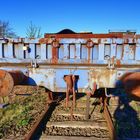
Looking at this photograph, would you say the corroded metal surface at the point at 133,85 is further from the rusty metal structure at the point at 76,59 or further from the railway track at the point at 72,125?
the railway track at the point at 72,125

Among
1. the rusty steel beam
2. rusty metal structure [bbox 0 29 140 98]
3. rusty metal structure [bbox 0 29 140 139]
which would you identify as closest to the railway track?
rusty metal structure [bbox 0 29 140 139]

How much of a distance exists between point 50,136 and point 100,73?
5.83 feet

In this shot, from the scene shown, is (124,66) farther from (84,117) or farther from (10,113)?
(10,113)

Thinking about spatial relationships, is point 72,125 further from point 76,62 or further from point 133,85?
point 133,85

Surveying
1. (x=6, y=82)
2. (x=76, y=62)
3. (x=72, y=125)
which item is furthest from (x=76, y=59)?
(x=6, y=82)

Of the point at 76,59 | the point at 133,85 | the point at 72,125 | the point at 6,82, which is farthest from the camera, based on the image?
the point at 76,59

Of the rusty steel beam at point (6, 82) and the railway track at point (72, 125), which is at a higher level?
the rusty steel beam at point (6, 82)

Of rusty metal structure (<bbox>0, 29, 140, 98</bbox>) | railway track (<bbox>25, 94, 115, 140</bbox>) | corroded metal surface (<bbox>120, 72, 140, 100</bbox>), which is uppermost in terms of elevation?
rusty metal structure (<bbox>0, 29, 140, 98</bbox>)

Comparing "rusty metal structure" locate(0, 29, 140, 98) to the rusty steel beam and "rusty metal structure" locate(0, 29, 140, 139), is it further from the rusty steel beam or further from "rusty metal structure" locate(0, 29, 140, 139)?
the rusty steel beam

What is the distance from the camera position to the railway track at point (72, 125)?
4.48 meters

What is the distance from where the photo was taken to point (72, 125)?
502 centimetres

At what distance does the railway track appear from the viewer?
176 inches

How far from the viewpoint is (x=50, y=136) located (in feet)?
14.5

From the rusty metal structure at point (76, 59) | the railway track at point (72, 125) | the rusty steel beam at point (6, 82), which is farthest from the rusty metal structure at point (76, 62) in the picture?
the rusty steel beam at point (6, 82)
